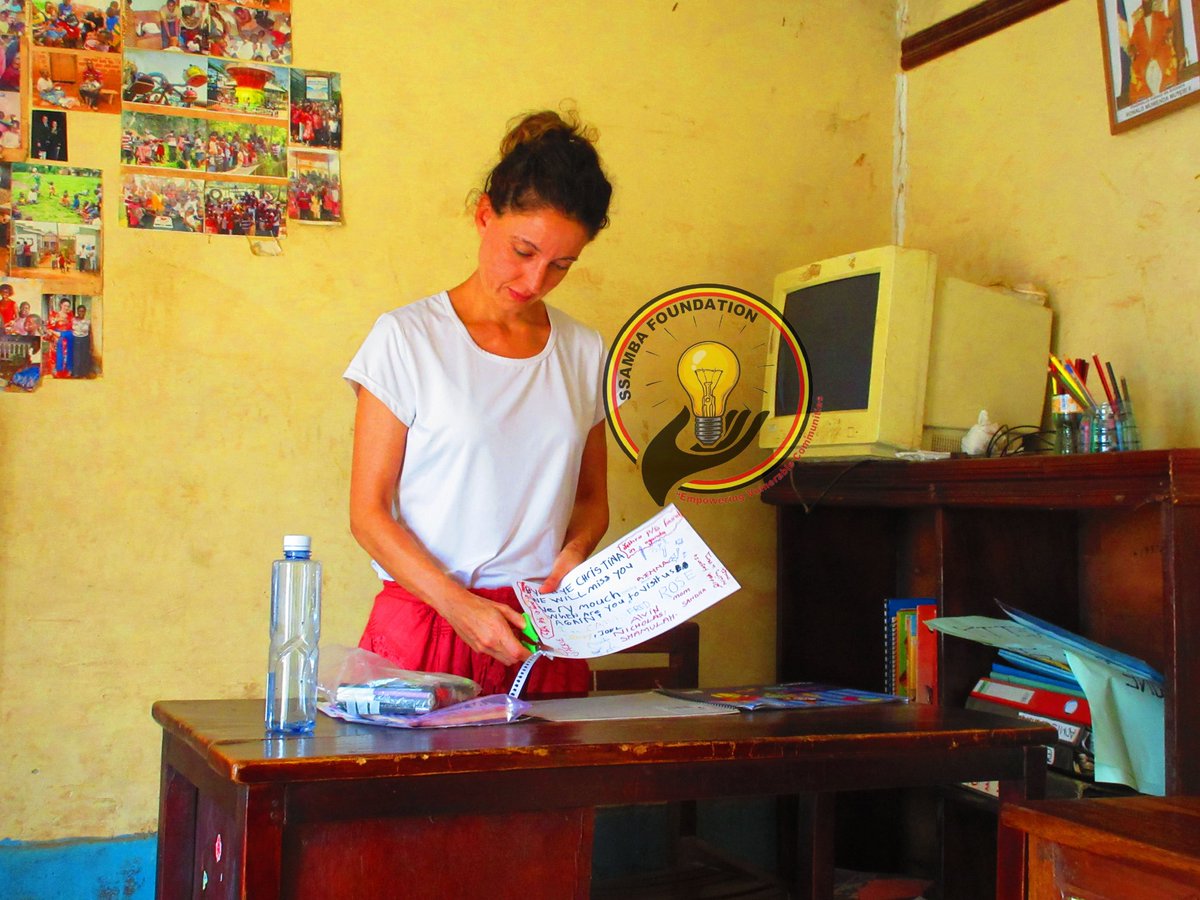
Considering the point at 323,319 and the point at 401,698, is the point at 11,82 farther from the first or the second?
the point at 401,698

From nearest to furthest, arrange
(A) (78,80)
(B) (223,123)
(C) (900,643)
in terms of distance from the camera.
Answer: (A) (78,80), (B) (223,123), (C) (900,643)

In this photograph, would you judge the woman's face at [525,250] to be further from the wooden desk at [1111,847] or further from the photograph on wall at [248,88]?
the wooden desk at [1111,847]

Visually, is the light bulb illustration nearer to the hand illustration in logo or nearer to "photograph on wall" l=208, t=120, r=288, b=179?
the hand illustration in logo

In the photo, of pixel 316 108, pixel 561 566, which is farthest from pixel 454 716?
pixel 316 108

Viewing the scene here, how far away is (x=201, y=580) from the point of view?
2.42 metres

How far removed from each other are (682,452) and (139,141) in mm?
1395

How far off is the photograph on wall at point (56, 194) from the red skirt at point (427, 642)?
1096 mm

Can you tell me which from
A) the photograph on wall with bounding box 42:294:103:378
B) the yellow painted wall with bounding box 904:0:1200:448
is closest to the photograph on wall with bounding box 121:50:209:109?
the photograph on wall with bounding box 42:294:103:378

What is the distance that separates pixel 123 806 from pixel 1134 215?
2398 millimetres

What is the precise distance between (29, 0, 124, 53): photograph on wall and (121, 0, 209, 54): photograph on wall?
2cm

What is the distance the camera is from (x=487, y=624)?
1.63 meters

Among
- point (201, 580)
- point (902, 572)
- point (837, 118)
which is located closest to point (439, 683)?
point (201, 580)

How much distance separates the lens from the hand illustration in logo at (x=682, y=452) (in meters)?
2.79

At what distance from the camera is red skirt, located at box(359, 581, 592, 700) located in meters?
1.79
